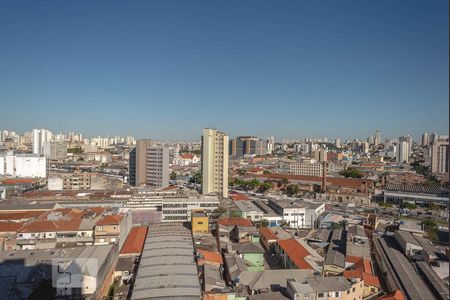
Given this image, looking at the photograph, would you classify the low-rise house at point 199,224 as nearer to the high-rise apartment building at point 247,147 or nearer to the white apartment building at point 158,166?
the white apartment building at point 158,166

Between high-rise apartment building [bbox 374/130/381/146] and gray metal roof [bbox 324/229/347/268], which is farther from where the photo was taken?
high-rise apartment building [bbox 374/130/381/146]

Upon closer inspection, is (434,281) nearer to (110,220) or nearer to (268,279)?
(268,279)

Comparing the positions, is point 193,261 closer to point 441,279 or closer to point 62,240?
point 62,240

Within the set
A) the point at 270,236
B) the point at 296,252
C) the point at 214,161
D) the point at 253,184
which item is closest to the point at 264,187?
the point at 253,184

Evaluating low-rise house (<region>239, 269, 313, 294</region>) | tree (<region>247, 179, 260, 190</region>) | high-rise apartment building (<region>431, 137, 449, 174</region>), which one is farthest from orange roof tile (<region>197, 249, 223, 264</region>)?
high-rise apartment building (<region>431, 137, 449, 174</region>)

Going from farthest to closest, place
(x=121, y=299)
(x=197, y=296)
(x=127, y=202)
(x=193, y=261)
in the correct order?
(x=127, y=202) < (x=193, y=261) < (x=121, y=299) < (x=197, y=296)

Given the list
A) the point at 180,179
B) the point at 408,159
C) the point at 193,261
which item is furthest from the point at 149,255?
the point at 408,159

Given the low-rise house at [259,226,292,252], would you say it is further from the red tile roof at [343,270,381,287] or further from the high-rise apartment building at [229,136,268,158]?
the high-rise apartment building at [229,136,268,158]
